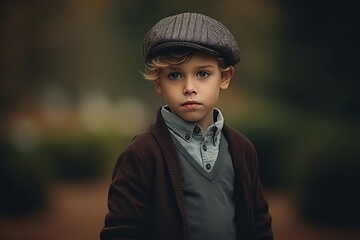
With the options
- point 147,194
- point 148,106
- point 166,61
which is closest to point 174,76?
point 166,61

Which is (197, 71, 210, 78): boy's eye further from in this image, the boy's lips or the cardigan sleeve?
the cardigan sleeve

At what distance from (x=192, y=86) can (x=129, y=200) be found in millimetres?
336

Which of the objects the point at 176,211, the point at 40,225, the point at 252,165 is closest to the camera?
the point at 176,211

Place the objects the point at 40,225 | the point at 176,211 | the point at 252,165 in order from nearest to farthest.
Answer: the point at 176,211
the point at 252,165
the point at 40,225

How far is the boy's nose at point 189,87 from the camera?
1891 mm

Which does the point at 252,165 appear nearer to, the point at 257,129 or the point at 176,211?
the point at 176,211

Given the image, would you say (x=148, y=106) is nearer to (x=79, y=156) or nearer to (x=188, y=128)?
(x=79, y=156)

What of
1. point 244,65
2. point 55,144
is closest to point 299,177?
point 244,65

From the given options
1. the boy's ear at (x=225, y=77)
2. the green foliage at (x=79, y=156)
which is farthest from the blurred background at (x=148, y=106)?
the boy's ear at (x=225, y=77)

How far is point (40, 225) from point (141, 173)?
2.58 meters

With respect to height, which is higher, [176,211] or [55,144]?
[55,144]

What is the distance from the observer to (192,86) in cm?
190

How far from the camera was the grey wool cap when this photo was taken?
6.15 ft

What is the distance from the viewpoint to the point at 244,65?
452 cm
